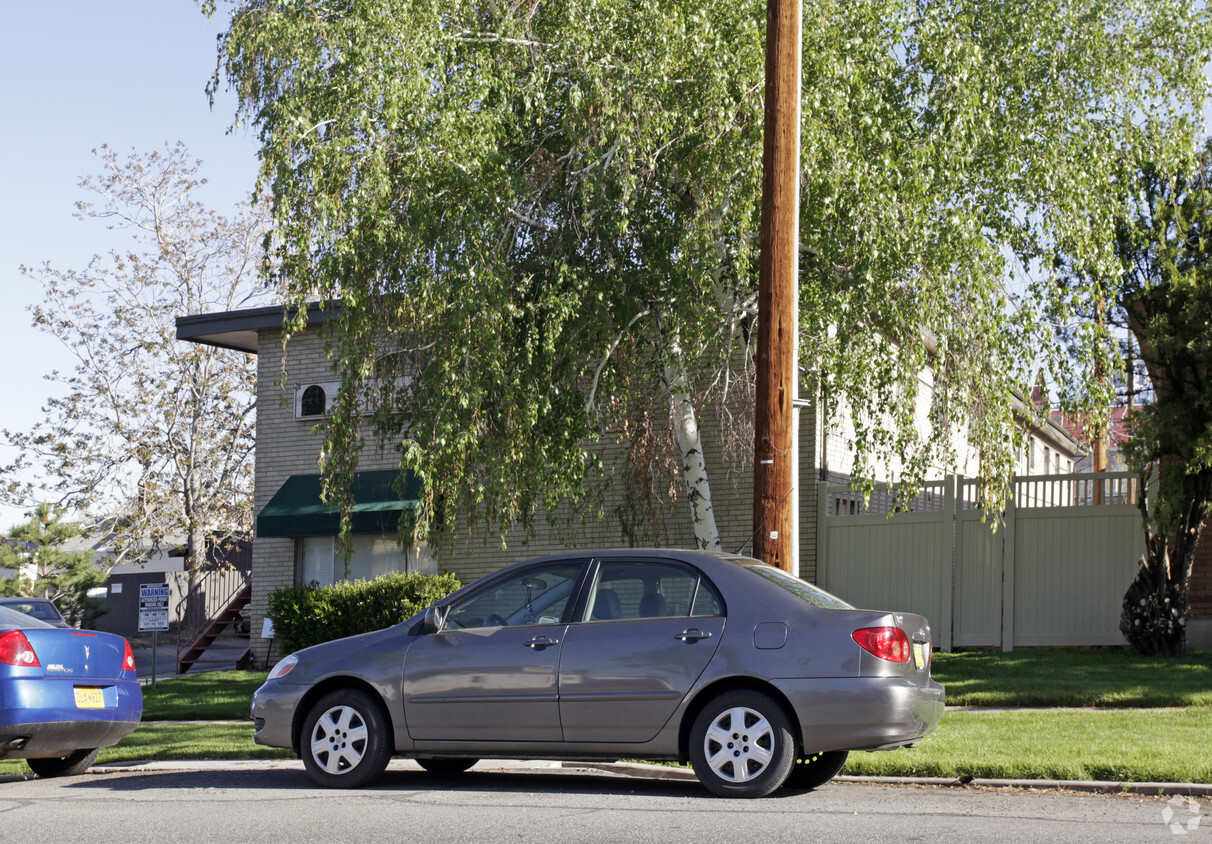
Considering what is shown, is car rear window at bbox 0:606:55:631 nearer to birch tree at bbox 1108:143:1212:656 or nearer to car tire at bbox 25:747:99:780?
car tire at bbox 25:747:99:780

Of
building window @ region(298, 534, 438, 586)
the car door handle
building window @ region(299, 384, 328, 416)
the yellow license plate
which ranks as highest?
building window @ region(299, 384, 328, 416)

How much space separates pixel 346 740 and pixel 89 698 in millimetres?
2461

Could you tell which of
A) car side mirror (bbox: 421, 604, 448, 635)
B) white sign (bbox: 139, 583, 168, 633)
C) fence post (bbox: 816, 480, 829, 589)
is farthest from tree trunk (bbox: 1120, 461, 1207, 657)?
white sign (bbox: 139, 583, 168, 633)

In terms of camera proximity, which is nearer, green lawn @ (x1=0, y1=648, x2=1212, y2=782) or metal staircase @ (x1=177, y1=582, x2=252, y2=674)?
green lawn @ (x1=0, y1=648, x2=1212, y2=782)

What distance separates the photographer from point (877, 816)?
703 cm

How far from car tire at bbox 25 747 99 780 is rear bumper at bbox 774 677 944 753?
5887 mm

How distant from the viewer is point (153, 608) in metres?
17.9

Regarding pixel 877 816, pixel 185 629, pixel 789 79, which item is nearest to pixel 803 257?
pixel 789 79

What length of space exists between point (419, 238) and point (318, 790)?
5983mm

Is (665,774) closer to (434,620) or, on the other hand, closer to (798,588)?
(798,588)

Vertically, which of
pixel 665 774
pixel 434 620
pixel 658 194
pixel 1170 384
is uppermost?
pixel 658 194

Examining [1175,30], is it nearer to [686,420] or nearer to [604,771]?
[686,420]

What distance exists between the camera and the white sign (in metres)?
17.7

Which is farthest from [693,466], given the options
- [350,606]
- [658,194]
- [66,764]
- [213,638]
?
[213,638]
